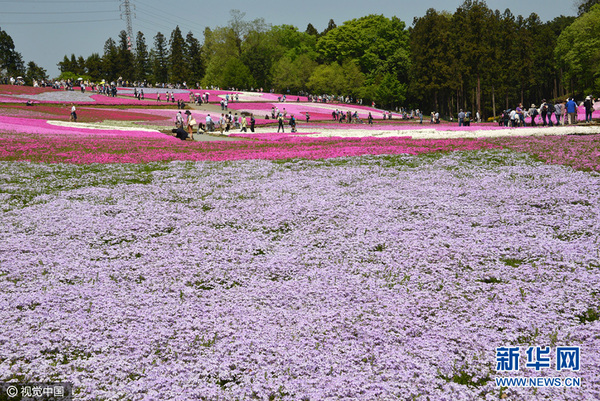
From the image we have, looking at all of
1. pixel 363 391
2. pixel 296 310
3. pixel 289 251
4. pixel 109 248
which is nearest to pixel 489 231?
pixel 289 251

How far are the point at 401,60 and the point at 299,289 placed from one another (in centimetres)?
11338

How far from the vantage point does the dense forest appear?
83250mm

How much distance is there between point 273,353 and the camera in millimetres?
5977

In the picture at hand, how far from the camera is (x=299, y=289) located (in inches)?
309

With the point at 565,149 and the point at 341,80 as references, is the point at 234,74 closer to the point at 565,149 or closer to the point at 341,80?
the point at 341,80

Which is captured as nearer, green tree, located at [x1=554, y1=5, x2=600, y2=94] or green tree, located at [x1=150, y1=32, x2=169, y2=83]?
green tree, located at [x1=554, y1=5, x2=600, y2=94]

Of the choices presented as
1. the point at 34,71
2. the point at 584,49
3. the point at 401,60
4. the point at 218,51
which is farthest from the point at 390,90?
the point at 34,71

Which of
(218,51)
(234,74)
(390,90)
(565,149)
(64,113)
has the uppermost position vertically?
(218,51)

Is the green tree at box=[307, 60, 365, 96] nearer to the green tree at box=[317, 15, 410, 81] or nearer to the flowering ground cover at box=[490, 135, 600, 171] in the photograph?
the green tree at box=[317, 15, 410, 81]

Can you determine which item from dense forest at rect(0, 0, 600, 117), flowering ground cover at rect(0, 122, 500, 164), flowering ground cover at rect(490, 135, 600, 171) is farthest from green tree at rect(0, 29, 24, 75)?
flowering ground cover at rect(490, 135, 600, 171)

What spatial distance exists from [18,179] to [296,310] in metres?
14.9

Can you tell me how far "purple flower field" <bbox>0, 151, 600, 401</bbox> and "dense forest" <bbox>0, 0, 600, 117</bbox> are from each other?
70467 millimetres

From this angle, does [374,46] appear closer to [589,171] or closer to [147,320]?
[589,171]

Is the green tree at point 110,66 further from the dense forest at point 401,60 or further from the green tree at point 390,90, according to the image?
the green tree at point 390,90
